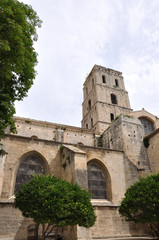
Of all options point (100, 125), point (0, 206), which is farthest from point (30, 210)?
point (100, 125)

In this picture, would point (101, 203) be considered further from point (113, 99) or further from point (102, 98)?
point (113, 99)

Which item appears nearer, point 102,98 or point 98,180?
point 98,180

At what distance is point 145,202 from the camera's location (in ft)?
A: 30.3

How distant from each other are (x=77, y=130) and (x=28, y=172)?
34.1 feet

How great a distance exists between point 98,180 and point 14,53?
10291mm

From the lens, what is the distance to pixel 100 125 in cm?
2486

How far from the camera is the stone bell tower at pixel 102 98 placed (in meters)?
26.1

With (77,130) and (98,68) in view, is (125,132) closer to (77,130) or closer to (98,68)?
(77,130)

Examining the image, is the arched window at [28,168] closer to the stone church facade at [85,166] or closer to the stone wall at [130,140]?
the stone church facade at [85,166]

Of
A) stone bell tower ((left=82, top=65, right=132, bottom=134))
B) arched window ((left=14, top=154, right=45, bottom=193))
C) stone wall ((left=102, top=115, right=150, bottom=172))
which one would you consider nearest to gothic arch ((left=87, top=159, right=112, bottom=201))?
stone wall ((left=102, top=115, right=150, bottom=172))

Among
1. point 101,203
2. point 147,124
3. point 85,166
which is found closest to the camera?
point 85,166

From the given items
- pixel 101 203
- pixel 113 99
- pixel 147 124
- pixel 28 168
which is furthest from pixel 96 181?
pixel 113 99

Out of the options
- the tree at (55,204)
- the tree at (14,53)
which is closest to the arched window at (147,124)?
the tree at (55,204)

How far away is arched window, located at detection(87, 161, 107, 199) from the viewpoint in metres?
13.1
